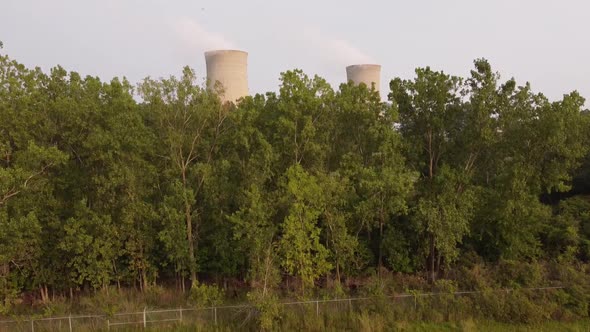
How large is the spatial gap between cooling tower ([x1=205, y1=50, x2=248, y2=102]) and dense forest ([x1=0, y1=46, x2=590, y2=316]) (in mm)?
7529

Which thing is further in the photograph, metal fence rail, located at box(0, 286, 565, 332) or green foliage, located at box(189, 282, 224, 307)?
green foliage, located at box(189, 282, 224, 307)

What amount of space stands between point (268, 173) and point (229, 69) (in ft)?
34.9

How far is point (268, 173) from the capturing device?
14.6 metres

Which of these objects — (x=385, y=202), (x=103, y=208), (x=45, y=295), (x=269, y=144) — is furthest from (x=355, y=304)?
(x=45, y=295)

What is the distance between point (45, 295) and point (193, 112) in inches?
333

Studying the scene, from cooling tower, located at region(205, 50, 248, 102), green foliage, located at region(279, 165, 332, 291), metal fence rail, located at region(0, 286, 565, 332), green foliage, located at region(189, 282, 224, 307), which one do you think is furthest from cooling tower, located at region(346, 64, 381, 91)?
green foliage, located at region(189, 282, 224, 307)

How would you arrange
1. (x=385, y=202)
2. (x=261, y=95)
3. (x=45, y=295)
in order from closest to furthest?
(x=385, y=202)
(x=45, y=295)
(x=261, y=95)

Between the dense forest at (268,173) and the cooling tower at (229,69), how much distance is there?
7.53 meters

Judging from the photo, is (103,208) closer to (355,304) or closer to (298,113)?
(298,113)

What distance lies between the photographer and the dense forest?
13.9 metres

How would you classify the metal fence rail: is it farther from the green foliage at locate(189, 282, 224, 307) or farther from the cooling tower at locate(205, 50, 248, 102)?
the cooling tower at locate(205, 50, 248, 102)

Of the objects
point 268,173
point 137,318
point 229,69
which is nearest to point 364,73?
point 229,69

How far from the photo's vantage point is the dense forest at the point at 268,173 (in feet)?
45.6

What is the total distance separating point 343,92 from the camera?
16.0 metres
